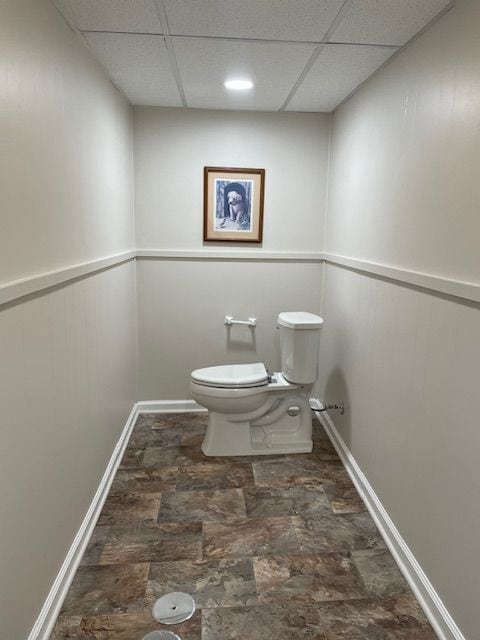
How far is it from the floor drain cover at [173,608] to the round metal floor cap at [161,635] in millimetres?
44

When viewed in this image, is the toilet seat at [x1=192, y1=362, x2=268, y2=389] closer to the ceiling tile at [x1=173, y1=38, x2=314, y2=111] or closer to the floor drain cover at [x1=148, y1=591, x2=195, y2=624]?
the floor drain cover at [x1=148, y1=591, x2=195, y2=624]

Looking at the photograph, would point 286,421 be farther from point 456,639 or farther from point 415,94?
point 415,94

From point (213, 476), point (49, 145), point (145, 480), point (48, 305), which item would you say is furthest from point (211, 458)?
point (49, 145)

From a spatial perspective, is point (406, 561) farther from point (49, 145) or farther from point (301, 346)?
point (49, 145)

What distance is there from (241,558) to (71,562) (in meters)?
0.67

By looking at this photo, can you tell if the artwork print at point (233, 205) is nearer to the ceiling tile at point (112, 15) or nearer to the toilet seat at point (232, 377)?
the toilet seat at point (232, 377)

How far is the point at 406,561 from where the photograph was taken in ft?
5.73

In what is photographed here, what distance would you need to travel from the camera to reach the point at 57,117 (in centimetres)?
153

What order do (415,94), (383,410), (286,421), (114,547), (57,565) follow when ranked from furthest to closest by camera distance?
(286,421)
(383,410)
(114,547)
(415,94)
(57,565)

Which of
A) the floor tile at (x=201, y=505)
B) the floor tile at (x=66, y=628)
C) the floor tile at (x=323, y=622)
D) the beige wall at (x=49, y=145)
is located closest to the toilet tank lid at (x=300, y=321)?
the floor tile at (x=201, y=505)

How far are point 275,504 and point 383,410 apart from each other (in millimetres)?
716

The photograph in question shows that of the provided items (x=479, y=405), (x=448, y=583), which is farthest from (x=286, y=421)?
(x=479, y=405)

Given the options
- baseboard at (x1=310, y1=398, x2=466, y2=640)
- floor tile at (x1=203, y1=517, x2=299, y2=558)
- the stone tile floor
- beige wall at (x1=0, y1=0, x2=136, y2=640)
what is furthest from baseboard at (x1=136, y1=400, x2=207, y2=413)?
floor tile at (x1=203, y1=517, x2=299, y2=558)

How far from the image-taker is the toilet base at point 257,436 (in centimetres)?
265
